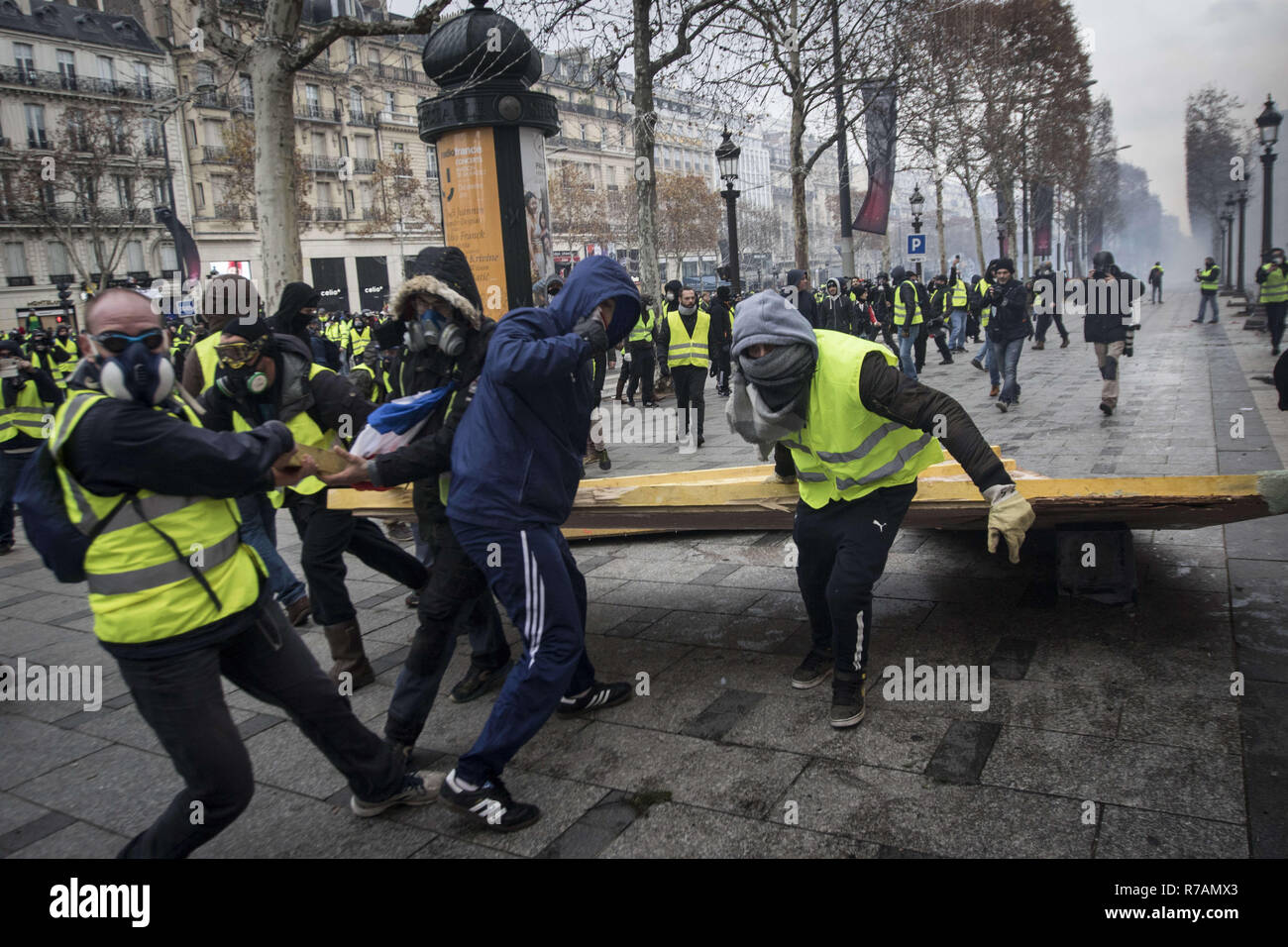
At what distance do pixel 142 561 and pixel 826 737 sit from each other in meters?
2.36

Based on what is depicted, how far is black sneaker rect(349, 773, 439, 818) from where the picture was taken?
303 cm

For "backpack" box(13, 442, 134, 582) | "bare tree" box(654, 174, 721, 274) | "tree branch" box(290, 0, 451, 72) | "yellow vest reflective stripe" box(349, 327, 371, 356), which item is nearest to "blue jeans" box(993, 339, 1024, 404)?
"tree branch" box(290, 0, 451, 72)

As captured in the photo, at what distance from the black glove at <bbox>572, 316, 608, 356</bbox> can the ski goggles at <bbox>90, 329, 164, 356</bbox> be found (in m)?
1.23

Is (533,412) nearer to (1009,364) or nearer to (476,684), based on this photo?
(476,684)

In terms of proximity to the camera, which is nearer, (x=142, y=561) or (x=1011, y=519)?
(x=142, y=561)

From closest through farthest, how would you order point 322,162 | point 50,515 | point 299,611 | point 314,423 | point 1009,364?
point 50,515 < point 314,423 < point 299,611 < point 1009,364 < point 322,162

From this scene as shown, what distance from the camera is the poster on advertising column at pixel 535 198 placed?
885 cm

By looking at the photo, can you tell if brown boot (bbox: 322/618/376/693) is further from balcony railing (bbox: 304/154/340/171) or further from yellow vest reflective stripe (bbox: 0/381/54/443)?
balcony railing (bbox: 304/154/340/171)

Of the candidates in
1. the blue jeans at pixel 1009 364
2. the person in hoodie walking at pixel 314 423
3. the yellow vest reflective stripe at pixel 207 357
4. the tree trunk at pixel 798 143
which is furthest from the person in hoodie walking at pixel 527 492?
the tree trunk at pixel 798 143

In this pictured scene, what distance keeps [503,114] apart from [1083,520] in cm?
662

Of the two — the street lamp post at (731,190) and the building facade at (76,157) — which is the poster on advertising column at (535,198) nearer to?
the street lamp post at (731,190)

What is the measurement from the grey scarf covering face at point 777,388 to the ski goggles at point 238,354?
2085 millimetres

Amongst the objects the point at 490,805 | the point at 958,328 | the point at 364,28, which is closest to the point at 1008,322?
the point at 364,28

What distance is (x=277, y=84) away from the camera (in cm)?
980
